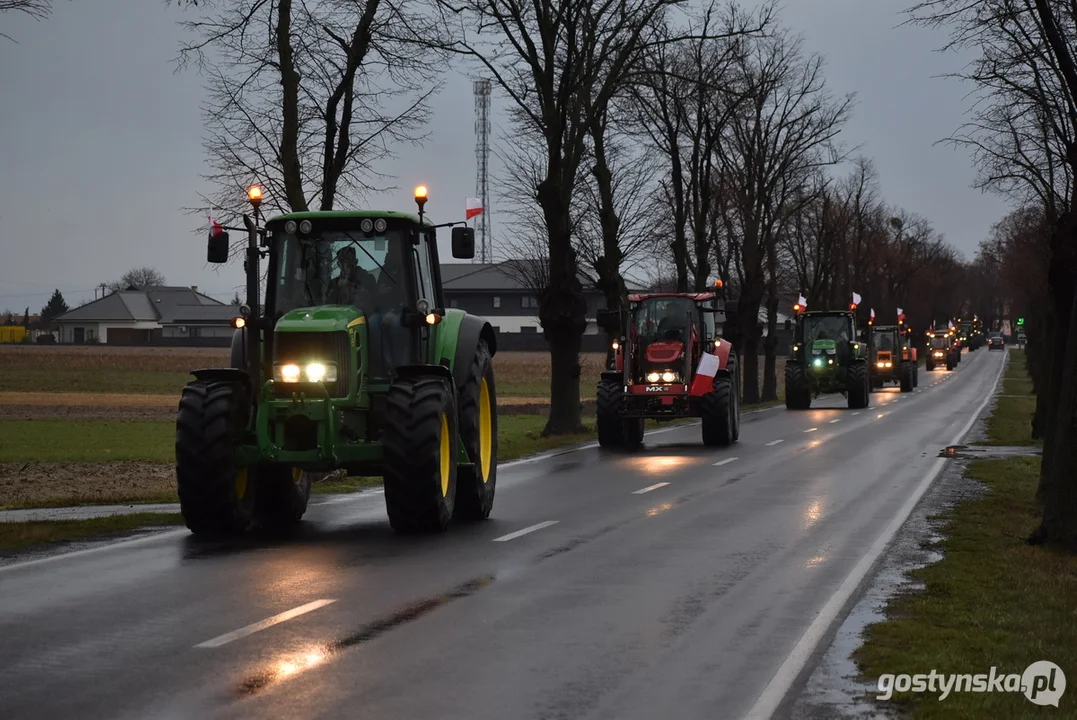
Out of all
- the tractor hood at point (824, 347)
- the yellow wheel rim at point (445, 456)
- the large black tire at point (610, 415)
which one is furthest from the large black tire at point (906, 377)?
the yellow wheel rim at point (445, 456)

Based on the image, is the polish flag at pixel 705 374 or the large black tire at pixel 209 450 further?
the polish flag at pixel 705 374

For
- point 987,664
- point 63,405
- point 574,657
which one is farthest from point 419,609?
point 63,405

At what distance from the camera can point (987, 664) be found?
340 inches

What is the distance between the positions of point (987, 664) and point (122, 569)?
6.69 metres

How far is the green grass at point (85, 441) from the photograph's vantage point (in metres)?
28.9

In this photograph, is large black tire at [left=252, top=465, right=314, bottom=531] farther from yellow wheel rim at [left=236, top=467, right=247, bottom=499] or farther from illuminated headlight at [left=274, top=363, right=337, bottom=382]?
→ illuminated headlight at [left=274, top=363, right=337, bottom=382]

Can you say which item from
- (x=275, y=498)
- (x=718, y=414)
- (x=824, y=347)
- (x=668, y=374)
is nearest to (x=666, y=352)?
(x=668, y=374)

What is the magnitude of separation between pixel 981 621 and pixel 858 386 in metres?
38.6

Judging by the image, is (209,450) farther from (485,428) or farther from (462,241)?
(485,428)

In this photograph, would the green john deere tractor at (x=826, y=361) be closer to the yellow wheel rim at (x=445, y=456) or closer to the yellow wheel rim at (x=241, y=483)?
the yellow wheel rim at (x=445, y=456)

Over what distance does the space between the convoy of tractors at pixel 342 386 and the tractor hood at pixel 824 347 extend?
34.0m

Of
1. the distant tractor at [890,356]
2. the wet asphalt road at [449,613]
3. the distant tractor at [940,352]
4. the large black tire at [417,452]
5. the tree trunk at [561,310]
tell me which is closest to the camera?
the wet asphalt road at [449,613]

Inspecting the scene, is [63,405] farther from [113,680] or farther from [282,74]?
Result: [113,680]

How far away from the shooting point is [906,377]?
65938 millimetres
